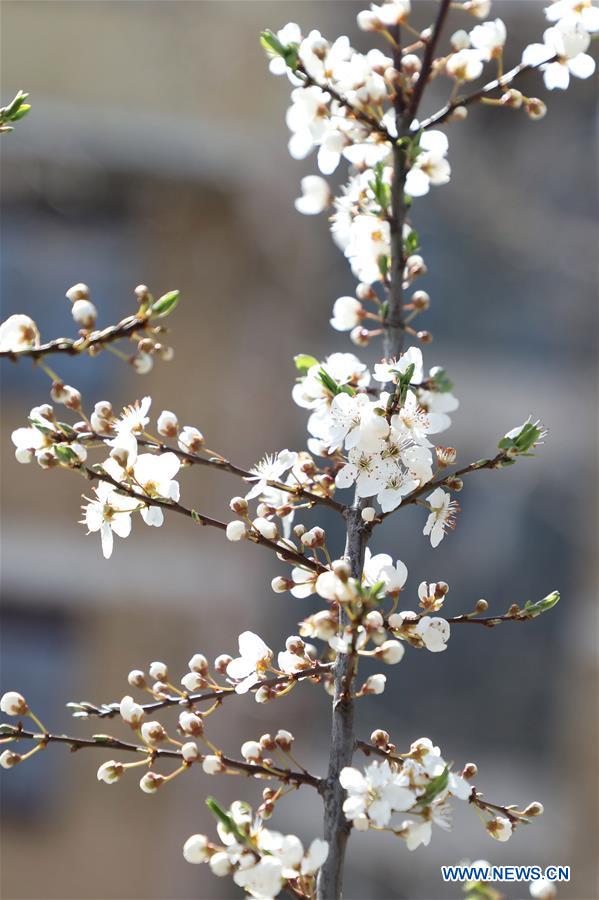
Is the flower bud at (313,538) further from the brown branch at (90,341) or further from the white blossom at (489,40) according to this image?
the white blossom at (489,40)

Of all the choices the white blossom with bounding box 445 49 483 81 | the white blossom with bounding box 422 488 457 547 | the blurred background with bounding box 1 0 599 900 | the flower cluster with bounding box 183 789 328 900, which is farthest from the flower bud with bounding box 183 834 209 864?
the blurred background with bounding box 1 0 599 900

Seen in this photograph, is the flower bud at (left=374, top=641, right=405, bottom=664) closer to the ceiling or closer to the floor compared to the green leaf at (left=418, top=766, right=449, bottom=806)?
closer to the ceiling

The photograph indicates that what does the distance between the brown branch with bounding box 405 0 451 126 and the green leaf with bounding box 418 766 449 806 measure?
0.39m

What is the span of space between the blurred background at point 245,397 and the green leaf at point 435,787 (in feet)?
8.69

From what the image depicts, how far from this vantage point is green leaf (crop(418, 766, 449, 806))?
1.62ft

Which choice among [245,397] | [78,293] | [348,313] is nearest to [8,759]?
[78,293]

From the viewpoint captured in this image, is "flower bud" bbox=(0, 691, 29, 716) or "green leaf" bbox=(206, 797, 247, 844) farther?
"flower bud" bbox=(0, 691, 29, 716)

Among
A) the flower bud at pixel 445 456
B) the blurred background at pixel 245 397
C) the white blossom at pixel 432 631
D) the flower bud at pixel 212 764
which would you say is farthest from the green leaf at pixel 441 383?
the blurred background at pixel 245 397

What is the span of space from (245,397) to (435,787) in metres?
3.10

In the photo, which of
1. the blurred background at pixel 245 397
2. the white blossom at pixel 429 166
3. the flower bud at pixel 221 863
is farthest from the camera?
the blurred background at pixel 245 397

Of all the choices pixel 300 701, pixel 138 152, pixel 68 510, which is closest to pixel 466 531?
pixel 300 701

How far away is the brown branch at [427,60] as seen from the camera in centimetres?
60

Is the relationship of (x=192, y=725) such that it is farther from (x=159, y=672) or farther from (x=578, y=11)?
(x=578, y=11)

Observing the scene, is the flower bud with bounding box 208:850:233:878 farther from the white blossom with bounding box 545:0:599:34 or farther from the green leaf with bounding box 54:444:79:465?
the white blossom with bounding box 545:0:599:34
